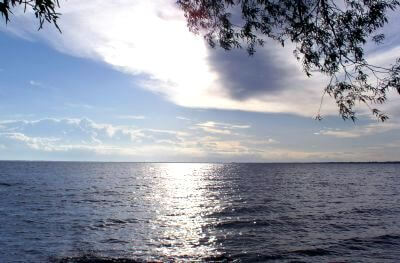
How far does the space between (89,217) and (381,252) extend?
2766 centimetres

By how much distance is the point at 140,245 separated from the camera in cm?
2592

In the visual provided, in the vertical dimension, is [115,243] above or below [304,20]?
below

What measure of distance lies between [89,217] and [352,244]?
84.4 feet

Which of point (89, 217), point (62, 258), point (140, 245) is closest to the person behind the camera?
point (62, 258)

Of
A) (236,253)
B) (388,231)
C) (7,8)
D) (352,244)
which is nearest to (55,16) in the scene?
(7,8)

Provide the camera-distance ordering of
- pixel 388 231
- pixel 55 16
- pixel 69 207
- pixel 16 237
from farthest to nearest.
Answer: pixel 69 207
pixel 388 231
pixel 16 237
pixel 55 16

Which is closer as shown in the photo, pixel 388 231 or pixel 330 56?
pixel 330 56

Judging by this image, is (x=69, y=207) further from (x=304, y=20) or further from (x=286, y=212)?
(x=304, y=20)

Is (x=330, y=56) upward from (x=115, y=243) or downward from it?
upward

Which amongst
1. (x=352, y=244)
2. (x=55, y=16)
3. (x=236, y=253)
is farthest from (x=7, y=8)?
(x=352, y=244)

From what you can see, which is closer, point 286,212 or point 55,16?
point 55,16

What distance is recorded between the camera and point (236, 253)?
23859mm

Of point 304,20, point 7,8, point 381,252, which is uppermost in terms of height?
point 304,20

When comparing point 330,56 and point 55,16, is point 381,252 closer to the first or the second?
point 330,56
